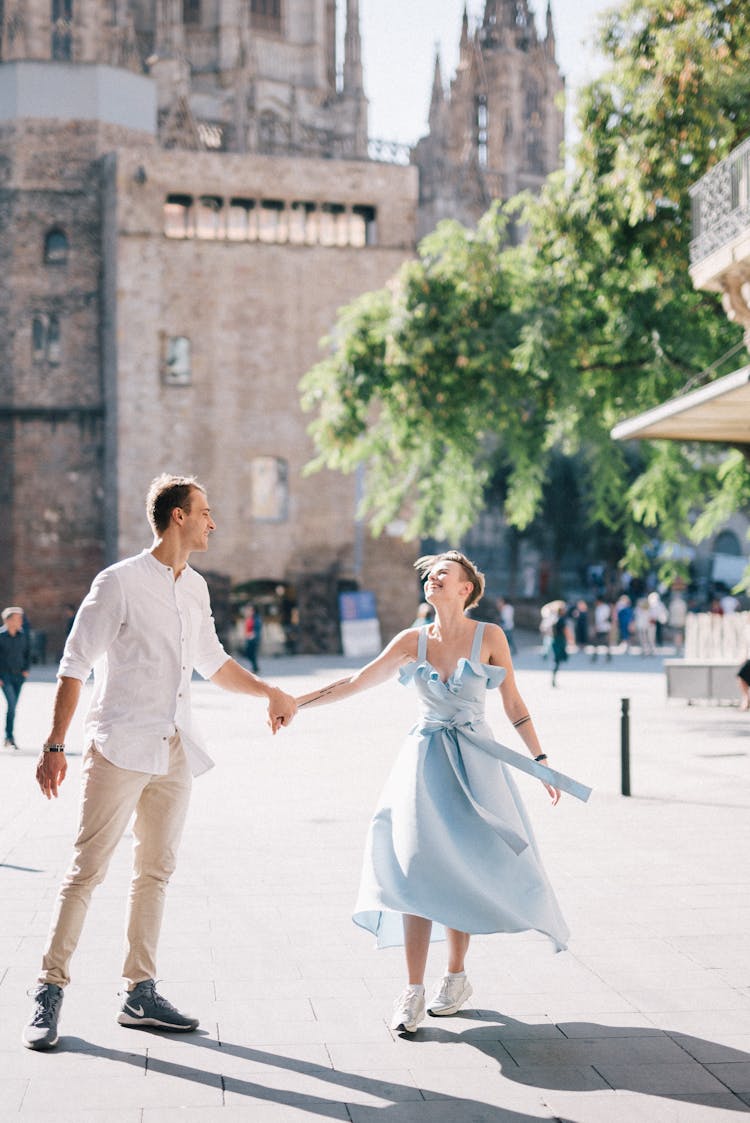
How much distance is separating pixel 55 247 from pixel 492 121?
42.8 metres

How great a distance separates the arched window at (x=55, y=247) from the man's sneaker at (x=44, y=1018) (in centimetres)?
3938

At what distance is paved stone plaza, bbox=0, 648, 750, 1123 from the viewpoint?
446 centimetres

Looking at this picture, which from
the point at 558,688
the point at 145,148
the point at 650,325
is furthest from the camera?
the point at 145,148

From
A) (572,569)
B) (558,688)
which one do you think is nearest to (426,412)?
(558,688)

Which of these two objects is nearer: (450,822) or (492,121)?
(450,822)

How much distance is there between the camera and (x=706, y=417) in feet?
54.0

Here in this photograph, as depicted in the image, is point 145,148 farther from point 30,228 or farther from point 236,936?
point 236,936

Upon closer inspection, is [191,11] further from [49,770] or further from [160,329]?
[49,770]

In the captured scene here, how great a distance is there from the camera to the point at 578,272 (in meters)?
21.4

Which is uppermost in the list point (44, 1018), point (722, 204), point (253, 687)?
point (722, 204)

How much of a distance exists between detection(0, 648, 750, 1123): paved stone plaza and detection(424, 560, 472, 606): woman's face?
4.90 ft

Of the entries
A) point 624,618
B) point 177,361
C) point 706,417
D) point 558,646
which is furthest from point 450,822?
point 177,361

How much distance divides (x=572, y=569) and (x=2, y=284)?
26078 mm

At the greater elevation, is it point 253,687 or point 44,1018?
point 253,687
